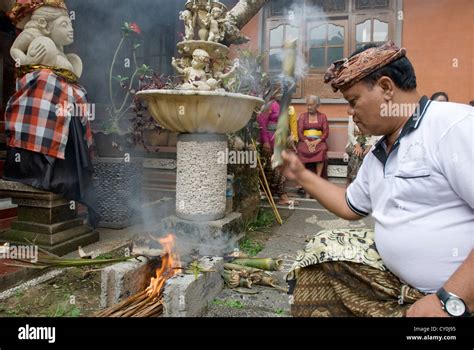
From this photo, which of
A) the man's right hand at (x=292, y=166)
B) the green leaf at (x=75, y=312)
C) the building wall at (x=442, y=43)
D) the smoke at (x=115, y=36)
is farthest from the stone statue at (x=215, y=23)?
the building wall at (x=442, y=43)

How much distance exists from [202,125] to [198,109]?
0.71ft

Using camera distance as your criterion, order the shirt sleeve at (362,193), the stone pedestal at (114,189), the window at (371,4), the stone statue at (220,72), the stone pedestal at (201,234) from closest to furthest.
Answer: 1. the shirt sleeve at (362,193)
2. the stone pedestal at (201,234)
3. the stone statue at (220,72)
4. the stone pedestal at (114,189)
5. the window at (371,4)

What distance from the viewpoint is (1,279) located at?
305 cm

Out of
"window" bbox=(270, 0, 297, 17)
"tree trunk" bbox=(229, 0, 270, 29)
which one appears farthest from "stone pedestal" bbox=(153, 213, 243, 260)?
"window" bbox=(270, 0, 297, 17)

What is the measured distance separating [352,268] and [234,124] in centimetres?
215

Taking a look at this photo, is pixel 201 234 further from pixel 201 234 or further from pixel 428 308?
pixel 428 308

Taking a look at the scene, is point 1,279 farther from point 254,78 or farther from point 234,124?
point 254,78

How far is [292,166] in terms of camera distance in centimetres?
211

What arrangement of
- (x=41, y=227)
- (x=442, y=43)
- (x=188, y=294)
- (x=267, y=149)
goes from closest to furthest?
1. (x=188, y=294)
2. (x=41, y=227)
3. (x=267, y=149)
4. (x=442, y=43)

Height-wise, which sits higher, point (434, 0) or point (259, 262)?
point (434, 0)

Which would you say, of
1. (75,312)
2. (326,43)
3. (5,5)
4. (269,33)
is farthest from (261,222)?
(269,33)

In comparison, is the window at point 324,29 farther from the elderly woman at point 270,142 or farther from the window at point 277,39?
the elderly woman at point 270,142

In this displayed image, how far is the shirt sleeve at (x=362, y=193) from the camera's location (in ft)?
6.86

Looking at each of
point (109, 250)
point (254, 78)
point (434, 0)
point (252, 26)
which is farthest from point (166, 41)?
point (109, 250)
